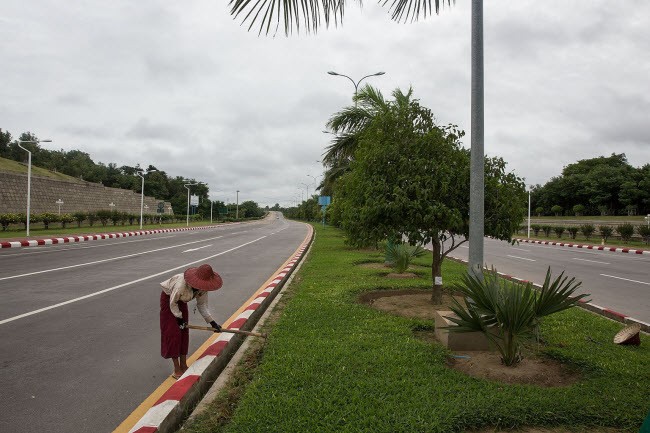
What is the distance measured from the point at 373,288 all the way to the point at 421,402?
16.7 ft

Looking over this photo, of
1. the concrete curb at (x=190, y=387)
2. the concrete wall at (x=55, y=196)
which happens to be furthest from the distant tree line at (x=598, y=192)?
the concrete curb at (x=190, y=387)

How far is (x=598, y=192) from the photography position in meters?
57.2

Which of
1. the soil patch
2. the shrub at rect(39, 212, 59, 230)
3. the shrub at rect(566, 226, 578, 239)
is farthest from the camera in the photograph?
the shrub at rect(566, 226, 578, 239)

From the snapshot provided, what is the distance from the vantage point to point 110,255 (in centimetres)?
1505

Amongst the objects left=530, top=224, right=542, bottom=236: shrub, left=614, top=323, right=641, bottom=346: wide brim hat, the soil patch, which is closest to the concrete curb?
the soil patch

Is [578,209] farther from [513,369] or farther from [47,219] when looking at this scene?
[513,369]

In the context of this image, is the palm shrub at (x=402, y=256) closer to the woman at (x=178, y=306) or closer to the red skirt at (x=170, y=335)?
the woman at (x=178, y=306)

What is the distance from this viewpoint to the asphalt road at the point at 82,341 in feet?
11.5

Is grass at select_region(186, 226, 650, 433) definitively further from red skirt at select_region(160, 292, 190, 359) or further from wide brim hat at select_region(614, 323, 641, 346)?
red skirt at select_region(160, 292, 190, 359)

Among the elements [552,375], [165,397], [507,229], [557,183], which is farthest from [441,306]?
[557,183]

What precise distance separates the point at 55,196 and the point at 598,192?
61432 millimetres

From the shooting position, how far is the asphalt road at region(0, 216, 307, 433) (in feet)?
11.5

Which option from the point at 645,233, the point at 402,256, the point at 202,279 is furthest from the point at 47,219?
the point at 645,233

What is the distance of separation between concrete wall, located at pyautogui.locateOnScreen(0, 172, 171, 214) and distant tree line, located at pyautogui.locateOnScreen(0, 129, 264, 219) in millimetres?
5117
